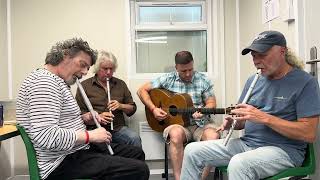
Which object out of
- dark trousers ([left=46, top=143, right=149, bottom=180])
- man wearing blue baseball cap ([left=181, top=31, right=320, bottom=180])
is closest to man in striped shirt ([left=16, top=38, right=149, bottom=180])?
dark trousers ([left=46, top=143, right=149, bottom=180])

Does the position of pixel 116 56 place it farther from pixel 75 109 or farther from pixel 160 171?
pixel 75 109

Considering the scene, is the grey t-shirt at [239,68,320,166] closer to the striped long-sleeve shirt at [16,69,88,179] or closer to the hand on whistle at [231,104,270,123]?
the hand on whistle at [231,104,270,123]

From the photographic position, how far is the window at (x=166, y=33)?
11.4ft

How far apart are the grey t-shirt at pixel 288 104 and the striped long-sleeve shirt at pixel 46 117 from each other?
0.97 metres

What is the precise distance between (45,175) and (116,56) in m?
1.83

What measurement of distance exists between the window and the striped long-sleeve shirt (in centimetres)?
180

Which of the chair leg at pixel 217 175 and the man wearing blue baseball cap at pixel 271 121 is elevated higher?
the man wearing blue baseball cap at pixel 271 121

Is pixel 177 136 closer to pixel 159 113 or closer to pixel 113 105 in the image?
pixel 159 113

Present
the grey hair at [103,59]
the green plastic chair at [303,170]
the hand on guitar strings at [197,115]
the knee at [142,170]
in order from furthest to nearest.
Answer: the grey hair at [103,59]
the hand on guitar strings at [197,115]
the knee at [142,170]
the green plastic chair at [303,170]

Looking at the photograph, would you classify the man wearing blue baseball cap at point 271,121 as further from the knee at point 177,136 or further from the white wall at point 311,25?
the knee at point 177,136

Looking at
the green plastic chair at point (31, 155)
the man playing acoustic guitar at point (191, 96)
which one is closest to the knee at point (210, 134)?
the man playing acoustic guitar at point (191, 96)

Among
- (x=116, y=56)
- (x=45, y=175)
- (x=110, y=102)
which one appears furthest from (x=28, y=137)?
(x=116, y=56)

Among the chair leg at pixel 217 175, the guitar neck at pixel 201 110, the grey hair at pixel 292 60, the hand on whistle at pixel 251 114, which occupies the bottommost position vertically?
the chair leg at pixel 217 175

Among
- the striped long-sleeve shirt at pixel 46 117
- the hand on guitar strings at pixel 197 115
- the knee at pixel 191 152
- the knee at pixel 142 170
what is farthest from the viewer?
the hand on guitar strings at pixel 197 115
